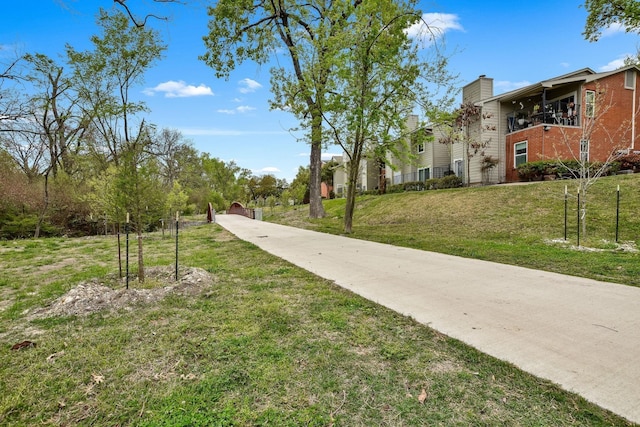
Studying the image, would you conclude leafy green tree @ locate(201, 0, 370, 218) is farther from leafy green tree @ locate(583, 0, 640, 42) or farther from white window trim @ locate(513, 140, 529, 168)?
white window trim @ locate(513, 140, 529, 168)

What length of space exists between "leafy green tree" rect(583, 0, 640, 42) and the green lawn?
1253cm

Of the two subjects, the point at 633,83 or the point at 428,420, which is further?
the point at 633,83

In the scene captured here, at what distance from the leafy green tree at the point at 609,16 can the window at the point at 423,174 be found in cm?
1232

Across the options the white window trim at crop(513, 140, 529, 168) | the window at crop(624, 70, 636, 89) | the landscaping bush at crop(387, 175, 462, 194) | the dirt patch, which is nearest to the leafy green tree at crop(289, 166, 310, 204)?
the landscaping bush at crop(387, 175, 462, 194)

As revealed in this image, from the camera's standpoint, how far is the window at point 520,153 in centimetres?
1722

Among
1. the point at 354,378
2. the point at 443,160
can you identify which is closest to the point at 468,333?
the point at 354,378

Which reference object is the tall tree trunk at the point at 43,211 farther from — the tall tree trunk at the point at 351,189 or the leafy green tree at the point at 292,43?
the tall tree trunk at the point at 351,189

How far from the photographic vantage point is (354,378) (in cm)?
235

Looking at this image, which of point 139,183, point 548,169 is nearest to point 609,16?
point 548,169

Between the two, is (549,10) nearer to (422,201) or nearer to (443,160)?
(422,201)

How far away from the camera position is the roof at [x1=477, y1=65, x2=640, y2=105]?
15945mm

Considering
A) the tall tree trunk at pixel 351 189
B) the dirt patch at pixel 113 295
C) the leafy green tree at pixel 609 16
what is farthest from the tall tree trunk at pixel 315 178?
the leafy green tree at pixel 609 16

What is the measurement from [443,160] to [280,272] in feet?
66.3

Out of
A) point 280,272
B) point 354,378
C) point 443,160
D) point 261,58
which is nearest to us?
point 354,378
